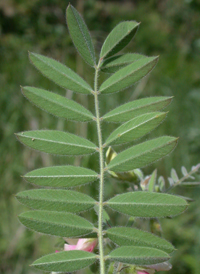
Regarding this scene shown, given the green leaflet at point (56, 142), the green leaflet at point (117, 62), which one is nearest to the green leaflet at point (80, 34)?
the green leaflet at point (117, 62)

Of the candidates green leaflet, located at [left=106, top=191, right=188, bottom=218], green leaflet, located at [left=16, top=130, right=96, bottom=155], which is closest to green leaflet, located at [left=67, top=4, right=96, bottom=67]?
green leaflet, located at [left=16, top=130, right=96, bottom=155]

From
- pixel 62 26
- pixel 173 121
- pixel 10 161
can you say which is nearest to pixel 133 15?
pixel 62 26

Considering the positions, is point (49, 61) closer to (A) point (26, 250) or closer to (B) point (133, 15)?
(A) point (26, 250)

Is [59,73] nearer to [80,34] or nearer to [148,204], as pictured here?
[80,34]

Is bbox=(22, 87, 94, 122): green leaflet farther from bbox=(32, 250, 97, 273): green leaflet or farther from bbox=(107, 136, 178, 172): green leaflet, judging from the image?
bbox=(32, 250, 97, 273): green leaflet

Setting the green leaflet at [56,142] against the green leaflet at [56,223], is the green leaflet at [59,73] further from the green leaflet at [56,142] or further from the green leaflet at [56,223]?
the green leaflet at [56,223]

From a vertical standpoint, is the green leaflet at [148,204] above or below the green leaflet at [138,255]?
above
